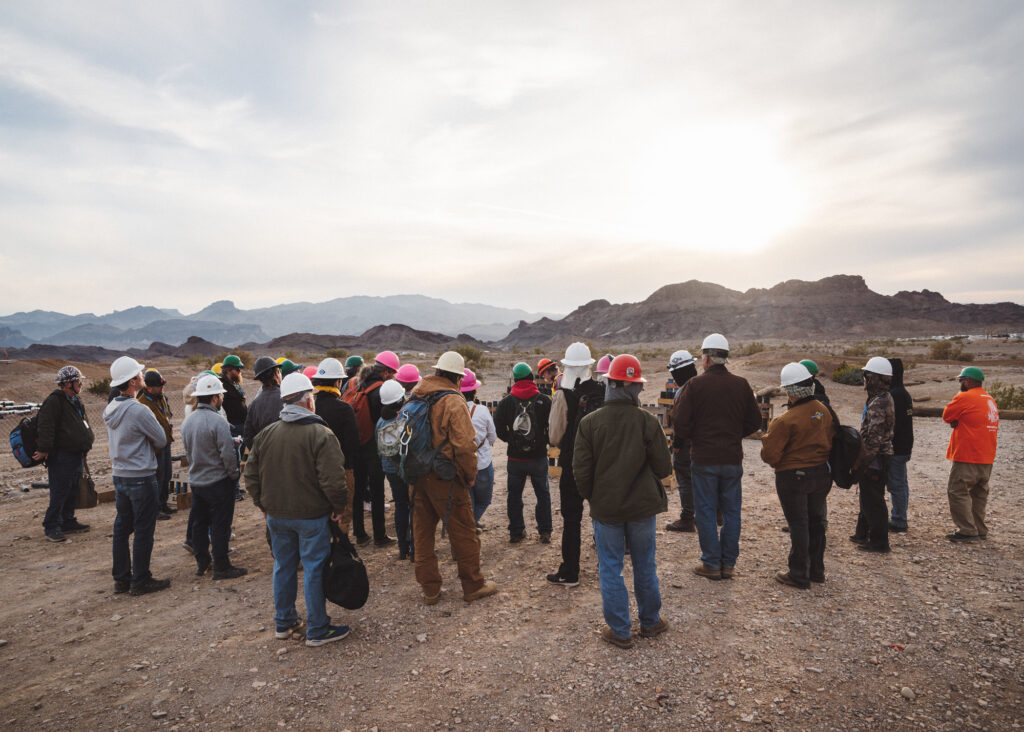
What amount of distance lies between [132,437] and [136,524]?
0.87 meters

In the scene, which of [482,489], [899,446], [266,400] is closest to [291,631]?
[266,400]

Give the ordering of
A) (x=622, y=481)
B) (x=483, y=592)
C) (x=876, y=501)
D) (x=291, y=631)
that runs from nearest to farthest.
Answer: (x=622, y=481)
(x=291, y=631)
(x=483, y=592)
(x=876, y=501)

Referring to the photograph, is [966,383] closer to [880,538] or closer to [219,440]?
[880,538]

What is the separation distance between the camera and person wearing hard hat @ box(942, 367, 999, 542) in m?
5.63

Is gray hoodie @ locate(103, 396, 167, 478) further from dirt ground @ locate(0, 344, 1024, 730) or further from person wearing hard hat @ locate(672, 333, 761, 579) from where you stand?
person wearing hard hat @ locate(672, 333, 761, 579)

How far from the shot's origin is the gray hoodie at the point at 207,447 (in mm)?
5074

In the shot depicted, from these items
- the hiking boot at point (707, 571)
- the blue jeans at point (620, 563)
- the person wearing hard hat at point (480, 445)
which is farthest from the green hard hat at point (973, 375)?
the person wearing hard hat at point (480, 445)

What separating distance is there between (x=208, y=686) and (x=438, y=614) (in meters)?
1.77

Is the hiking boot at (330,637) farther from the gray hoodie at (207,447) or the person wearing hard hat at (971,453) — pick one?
the person wearing hard hat at (971,453)

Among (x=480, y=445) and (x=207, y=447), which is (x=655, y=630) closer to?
(x=480, y=445)

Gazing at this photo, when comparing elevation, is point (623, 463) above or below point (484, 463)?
above

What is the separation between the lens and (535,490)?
19.7 ft

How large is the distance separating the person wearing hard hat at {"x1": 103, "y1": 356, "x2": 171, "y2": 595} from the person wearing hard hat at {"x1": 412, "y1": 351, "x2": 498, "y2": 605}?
2688 millimetres

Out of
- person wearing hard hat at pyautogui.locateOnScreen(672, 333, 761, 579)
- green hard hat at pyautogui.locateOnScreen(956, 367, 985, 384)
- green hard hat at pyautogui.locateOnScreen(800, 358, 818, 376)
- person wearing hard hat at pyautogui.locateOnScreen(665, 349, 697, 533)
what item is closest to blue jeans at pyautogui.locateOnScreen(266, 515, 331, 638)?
person wearing hard hat at pyautogui.locateOnScreen(672, 333, 761, 579)
